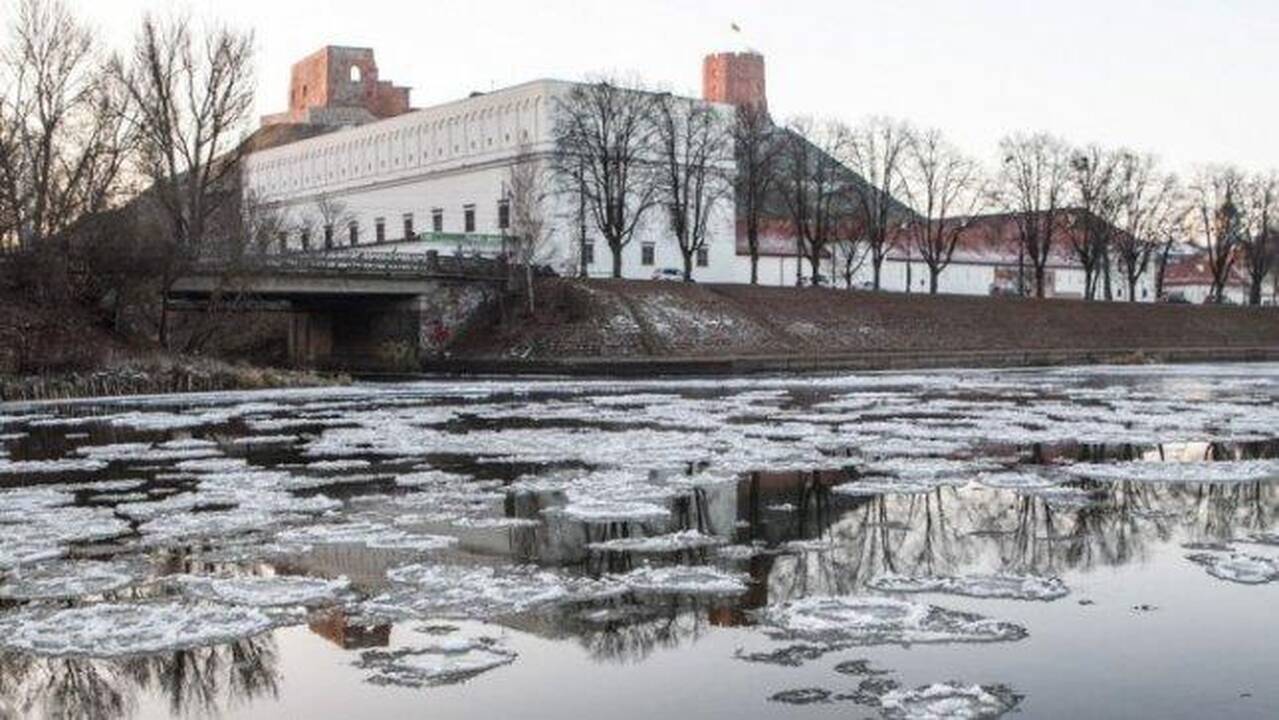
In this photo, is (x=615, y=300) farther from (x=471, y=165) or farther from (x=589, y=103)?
(x=471, y=165)

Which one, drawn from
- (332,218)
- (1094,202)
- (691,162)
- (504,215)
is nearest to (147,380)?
(504,215)

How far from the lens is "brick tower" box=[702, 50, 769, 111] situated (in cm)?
16738

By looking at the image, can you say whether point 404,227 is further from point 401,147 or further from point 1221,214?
point 1221,214

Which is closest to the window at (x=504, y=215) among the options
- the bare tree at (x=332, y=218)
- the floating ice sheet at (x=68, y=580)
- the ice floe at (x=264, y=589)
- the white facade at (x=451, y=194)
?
the white facade at (x=451, y=194)

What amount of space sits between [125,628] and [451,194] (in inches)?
3416

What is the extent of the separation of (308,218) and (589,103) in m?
34.4

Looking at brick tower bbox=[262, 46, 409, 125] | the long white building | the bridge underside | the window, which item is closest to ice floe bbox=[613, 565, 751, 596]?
the bridge underside

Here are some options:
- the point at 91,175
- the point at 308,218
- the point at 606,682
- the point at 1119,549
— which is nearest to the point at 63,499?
the point at 606,682

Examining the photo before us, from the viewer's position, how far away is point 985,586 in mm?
11242

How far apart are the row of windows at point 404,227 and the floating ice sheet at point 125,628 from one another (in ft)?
246

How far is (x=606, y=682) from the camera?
8.52 metres

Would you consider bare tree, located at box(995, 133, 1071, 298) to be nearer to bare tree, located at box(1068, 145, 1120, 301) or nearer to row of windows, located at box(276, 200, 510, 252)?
bare tree, located at box(1068, 145, 1120, 301)

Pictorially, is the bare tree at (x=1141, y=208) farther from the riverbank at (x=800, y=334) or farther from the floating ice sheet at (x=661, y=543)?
the floating ice sheet at (x=661, y=543)

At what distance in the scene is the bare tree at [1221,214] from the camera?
327 feet
